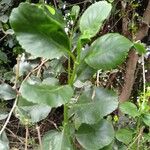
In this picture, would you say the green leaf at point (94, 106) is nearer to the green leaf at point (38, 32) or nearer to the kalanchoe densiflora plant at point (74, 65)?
the kalanchoe densiflora plant at point (74, 65)

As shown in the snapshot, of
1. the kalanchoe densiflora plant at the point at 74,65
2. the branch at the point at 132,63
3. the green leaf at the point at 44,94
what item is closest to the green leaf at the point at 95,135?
the kalanchoe densiflora plant at the point at 74,65

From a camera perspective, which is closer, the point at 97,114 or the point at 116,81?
the point at 97,114

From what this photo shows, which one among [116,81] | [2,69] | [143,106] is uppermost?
[143,106]

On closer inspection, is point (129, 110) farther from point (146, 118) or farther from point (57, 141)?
point (57, 141)

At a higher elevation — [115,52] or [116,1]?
[115,52]

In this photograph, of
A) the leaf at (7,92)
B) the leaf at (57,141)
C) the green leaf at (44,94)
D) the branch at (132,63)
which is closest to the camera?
the green leaf at (44,94)

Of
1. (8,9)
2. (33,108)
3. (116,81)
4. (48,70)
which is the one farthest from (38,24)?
(116,81)

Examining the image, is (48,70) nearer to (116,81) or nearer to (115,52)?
(115,52)

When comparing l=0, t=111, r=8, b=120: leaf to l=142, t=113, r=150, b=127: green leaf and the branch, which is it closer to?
l=142, t=113, r=150, b=127: green leaf
